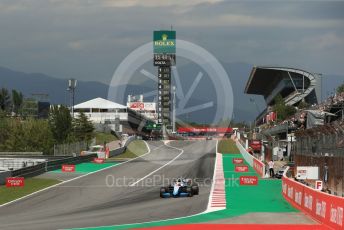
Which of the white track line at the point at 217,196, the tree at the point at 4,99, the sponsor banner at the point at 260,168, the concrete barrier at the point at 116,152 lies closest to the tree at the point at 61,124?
the concrete barrier at the point at 116,152

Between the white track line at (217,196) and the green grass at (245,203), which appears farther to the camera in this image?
the white track line at (217,196)

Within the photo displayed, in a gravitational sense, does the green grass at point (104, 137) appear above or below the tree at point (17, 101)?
below

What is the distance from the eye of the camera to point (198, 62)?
3606cm

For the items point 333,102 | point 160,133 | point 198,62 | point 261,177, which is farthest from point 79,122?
point 160,133

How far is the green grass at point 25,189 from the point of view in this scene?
31.6 metres

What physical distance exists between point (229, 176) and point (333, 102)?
16.1m

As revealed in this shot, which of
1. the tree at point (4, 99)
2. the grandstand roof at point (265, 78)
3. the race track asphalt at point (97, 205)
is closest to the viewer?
the race track asphalt at point (97, 205)

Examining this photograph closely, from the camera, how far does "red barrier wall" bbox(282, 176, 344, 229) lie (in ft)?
56.4

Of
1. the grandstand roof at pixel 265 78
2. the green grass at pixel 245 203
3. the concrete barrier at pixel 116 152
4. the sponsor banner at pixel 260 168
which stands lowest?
the green grass at pixel 245 203

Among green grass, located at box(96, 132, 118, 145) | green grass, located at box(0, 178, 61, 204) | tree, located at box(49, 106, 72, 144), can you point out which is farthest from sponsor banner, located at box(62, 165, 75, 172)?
green grass, located at box(96, 132, 118, 145)

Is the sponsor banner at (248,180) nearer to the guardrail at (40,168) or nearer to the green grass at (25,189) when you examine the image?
the green grass at (25,189)

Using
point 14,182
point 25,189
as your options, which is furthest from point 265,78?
point 25,189

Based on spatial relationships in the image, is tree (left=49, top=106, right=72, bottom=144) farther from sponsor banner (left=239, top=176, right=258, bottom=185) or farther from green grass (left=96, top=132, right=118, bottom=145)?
sponsor banner (left=239, top=176, right=258, bottom=185)

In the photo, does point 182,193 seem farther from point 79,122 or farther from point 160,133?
point 160,133
